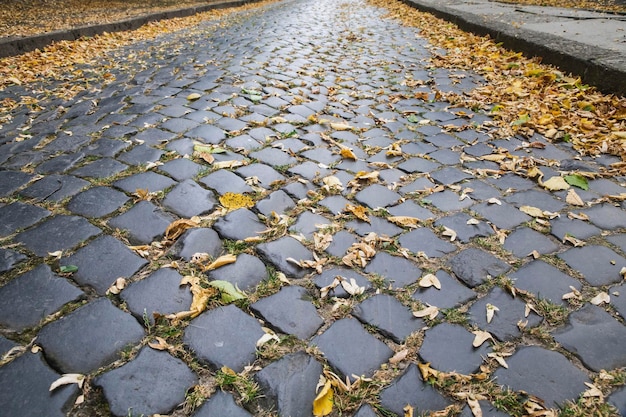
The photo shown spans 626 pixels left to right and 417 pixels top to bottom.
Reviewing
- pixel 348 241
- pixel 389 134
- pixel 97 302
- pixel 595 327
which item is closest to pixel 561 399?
pixel 595 327

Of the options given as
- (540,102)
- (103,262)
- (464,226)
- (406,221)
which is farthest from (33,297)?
(540,102)

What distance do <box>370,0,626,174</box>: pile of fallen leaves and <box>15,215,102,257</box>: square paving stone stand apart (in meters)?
3.01

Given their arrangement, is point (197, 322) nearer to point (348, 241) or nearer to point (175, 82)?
point (348, 241)

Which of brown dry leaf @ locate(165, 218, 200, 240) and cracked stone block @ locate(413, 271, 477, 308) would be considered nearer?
cracked stone block @ locate(413, 271, 477, 308)

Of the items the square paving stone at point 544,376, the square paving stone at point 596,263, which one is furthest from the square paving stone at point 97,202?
the square paving stone at point 596,263

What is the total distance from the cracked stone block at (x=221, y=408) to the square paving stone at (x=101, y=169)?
1.73m

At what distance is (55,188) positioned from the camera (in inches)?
88.4

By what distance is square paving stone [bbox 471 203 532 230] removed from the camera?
6.71ft

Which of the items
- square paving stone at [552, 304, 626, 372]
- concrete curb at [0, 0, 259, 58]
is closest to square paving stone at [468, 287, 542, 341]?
square paving stone at [552, 304, 626, 372]

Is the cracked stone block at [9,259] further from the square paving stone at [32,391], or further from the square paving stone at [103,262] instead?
the square paving stone at [32,391]

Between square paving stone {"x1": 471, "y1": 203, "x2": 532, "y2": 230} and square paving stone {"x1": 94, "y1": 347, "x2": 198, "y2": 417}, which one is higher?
square paving stone {"x1": 471, "y1": 203, "x2": 532, "y2": 230}

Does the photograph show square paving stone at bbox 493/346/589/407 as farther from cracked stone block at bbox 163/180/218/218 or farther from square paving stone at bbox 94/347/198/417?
cracked stone block at bbox 163/180/218/218

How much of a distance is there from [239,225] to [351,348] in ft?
2.98

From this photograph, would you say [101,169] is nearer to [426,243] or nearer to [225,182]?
[225,182]
